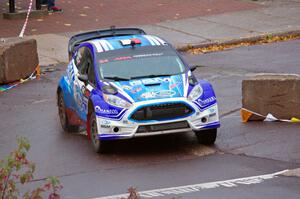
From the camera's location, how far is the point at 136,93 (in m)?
12.3

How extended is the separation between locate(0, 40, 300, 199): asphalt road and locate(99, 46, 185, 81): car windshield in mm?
1093

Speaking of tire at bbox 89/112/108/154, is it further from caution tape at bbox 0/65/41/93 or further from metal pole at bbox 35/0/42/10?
metal pole at bbox 35/0/42/10

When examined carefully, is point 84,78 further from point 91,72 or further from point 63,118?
point 63,118

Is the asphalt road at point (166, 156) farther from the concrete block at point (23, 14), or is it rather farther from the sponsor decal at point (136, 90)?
the concrete block at point (23, 14)

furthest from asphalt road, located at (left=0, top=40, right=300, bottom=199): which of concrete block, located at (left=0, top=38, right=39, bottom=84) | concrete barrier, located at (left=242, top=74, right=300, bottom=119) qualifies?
concrete block, located at (left=0, top=38, right=39, bottom=84)

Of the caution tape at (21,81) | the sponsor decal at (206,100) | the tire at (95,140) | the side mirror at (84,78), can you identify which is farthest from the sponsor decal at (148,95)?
the caution tape at (21,81)

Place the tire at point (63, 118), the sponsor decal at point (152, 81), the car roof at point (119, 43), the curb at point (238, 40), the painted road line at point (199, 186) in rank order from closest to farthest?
1. the painted road line at point (199, 186)
2. the sponsor decal at point (152, 81)
3. the car roof at point (119, 43)
4. the tire at point (63, 118)
5. the curb at point (238, 40)

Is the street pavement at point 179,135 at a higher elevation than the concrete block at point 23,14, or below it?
higher

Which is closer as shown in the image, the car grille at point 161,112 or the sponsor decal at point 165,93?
the car grille at point 161,112

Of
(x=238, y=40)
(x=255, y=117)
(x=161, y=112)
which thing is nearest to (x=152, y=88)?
(x=161, y=112)

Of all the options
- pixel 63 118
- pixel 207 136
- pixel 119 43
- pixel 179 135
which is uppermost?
pixel 119 43

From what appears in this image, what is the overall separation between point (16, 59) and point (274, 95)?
7.79 meters

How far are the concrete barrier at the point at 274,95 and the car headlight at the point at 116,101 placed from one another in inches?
106

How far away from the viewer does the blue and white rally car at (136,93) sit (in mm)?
12141
